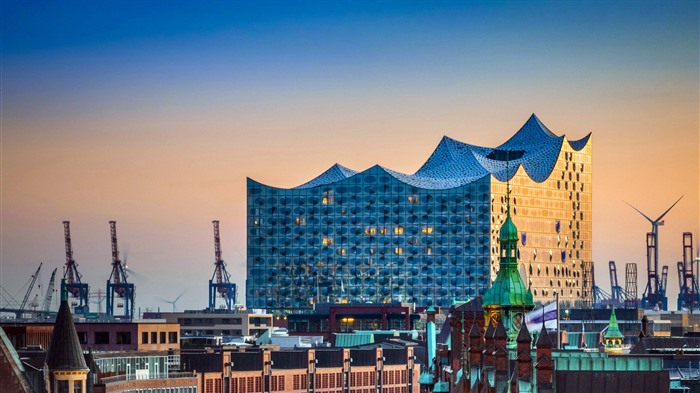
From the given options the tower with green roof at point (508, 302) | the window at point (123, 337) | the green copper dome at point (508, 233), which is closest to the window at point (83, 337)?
the window at point (123, 337)

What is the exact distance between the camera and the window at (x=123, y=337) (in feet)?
532

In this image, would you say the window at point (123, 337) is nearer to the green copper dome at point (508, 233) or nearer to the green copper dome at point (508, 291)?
the green copper dome at point (508, 233)

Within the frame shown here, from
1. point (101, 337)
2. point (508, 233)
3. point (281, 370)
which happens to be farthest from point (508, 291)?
point (281, 370)

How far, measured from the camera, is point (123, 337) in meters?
163

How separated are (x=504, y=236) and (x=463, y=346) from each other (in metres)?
5.39

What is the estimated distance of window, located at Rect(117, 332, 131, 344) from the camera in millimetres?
162250

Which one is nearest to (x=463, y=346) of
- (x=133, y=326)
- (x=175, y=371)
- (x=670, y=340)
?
(x=670, y=340)

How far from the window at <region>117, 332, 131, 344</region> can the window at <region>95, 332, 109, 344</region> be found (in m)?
1.34

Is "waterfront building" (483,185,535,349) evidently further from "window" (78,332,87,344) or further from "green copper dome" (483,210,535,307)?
"window" (78,332,87,344)

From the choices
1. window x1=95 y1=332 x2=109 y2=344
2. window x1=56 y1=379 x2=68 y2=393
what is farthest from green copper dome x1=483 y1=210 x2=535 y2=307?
window x1=95 y1=332 x2=109 y2=344

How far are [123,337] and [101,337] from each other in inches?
96.9

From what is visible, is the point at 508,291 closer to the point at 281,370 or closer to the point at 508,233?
the point at 508,233

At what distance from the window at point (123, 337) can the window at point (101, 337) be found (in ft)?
4.40

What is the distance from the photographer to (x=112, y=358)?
139875 mm
